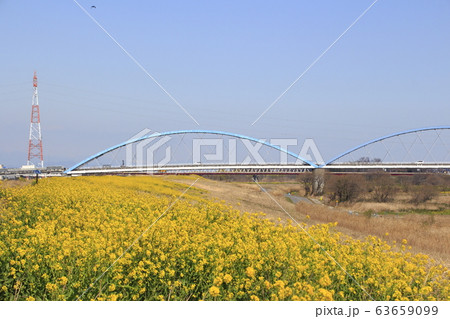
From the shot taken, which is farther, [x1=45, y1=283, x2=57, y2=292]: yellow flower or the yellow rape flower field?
the yellow rape flower field

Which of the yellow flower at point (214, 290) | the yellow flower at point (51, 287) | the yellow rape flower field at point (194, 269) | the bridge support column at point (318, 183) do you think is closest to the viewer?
the yellow flower at point (214, 290)

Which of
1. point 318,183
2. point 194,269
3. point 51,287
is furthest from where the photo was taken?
point 318,183

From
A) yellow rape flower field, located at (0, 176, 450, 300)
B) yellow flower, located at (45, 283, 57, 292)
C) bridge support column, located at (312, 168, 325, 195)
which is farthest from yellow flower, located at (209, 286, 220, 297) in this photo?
bridge support column, located at (312, 168, 325, 195)

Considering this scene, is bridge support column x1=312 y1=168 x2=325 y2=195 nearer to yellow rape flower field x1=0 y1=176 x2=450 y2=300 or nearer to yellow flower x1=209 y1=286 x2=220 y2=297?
yellow rape flower field x1=0 y1=176 x2=450 y2=300

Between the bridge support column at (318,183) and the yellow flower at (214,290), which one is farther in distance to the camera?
the bridge support column at (318,183)

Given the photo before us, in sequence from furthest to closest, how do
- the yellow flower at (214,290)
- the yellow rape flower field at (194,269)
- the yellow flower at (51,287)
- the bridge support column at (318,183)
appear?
the bridge support column at (318,183)
the yellow rape flower field at (194,269)
the yellow flower at (51,287)
the yellow flower at (214,290)

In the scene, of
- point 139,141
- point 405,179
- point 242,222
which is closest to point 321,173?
point 405,179

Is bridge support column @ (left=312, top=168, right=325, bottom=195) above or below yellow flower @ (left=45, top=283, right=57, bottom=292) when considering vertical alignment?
above

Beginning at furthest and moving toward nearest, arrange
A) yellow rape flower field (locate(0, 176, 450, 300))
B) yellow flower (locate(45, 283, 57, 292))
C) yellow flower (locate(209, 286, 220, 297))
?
yellow rape flower field (locate(0, 176, 450, 300))
yellow flower (locate(45, 283, 57, 292))
yellow flower (locate(209, 286, 220, 297))

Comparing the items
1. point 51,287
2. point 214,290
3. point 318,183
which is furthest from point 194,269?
point 318,183

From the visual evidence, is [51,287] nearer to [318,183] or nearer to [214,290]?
[214,290]

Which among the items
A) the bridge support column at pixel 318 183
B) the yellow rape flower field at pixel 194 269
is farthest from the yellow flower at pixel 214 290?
the bridge support column at pixel 318 183

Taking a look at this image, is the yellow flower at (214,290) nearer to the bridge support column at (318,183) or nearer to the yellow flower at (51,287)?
the yellow flower at (51,287)

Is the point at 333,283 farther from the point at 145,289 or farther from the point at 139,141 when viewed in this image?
the point at 139,141
